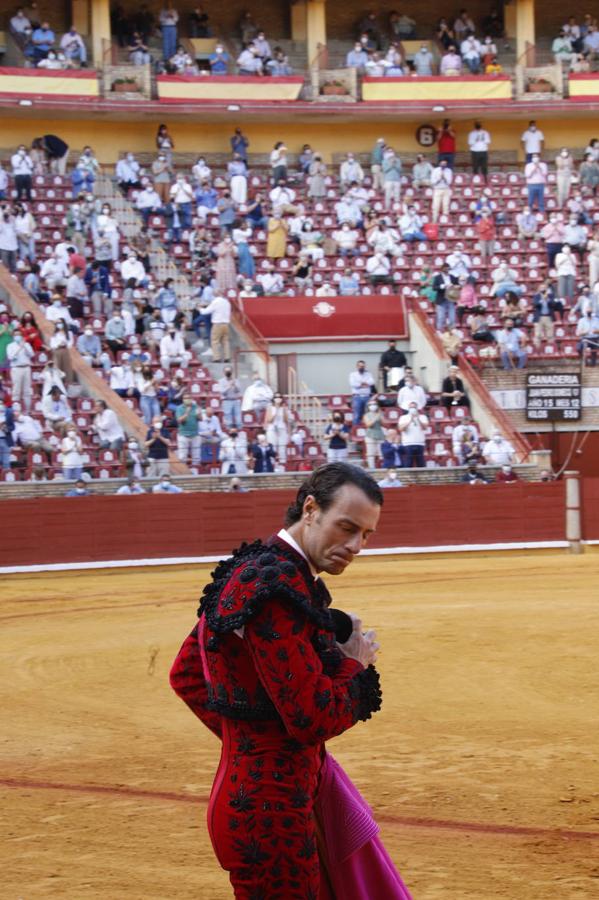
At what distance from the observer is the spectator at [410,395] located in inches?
822

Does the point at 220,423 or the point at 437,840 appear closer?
the point at 437,840

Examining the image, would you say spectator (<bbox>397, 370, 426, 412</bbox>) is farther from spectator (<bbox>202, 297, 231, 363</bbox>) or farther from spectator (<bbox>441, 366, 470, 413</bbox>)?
spectator (<bbox>202, 297, 231, 363</bbox>)

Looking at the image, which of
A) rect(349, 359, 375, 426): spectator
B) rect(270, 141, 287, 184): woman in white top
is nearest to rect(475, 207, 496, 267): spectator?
rect(270, 141, 287, 184): woman in white top

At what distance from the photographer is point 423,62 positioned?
98.6 feet

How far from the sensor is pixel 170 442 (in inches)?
768

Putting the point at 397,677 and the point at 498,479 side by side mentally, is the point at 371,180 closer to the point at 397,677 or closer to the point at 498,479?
the point at 498,479

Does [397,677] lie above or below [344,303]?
below

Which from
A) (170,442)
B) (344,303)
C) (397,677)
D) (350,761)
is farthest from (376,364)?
(350,761)

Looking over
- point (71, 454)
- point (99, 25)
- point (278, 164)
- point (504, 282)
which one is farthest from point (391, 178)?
point (71, 454)

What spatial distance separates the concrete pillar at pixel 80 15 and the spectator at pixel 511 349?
1189 cm

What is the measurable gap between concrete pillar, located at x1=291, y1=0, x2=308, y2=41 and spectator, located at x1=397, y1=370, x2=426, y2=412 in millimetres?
12421

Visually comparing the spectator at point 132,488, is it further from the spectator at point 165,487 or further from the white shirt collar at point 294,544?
the white shirt collar at point 294,544

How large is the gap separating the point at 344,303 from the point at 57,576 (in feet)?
26.0

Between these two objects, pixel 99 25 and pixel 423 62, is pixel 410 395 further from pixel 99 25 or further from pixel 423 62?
pixel 99 25
